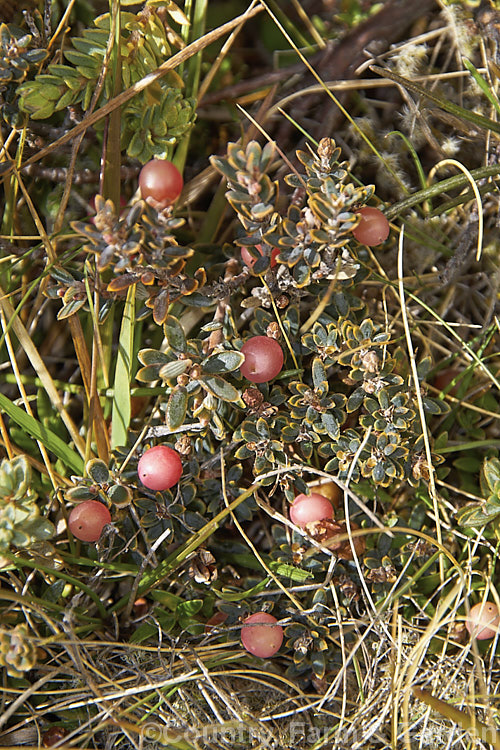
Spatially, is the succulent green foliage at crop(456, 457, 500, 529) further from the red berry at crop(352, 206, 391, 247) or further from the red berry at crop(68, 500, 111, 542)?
the red berry at crop(68, 500, 111, 542)

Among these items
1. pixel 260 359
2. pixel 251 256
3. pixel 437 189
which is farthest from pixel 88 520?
pixel 437 189

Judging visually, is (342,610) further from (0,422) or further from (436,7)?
(436,7)

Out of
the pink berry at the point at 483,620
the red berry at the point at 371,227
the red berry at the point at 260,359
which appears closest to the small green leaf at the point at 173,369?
the red berry at the point at 260,359

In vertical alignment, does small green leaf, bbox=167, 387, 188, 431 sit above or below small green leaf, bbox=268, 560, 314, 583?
above

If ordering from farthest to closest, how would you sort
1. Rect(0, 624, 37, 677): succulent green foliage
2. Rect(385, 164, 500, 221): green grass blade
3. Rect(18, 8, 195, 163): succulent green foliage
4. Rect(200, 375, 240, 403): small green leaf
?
1. Rect(385, 164, 500, 221): green grass blade
2. Rect(18, 8, 195, 163): succulent green foliage
3. Rect(200, 375, 240, 403): small green leaf
4. Rect(0, 624, 37, 677): succulent green foliage

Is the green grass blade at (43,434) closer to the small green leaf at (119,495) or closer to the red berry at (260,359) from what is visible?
the small green leaf at (119,495)

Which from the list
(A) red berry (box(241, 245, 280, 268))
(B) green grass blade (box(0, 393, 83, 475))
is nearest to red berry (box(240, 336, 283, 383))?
(A) red berry (box(241, 245, 280, 268))

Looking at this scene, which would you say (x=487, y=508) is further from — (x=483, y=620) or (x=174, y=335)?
(x=174, y=335)
